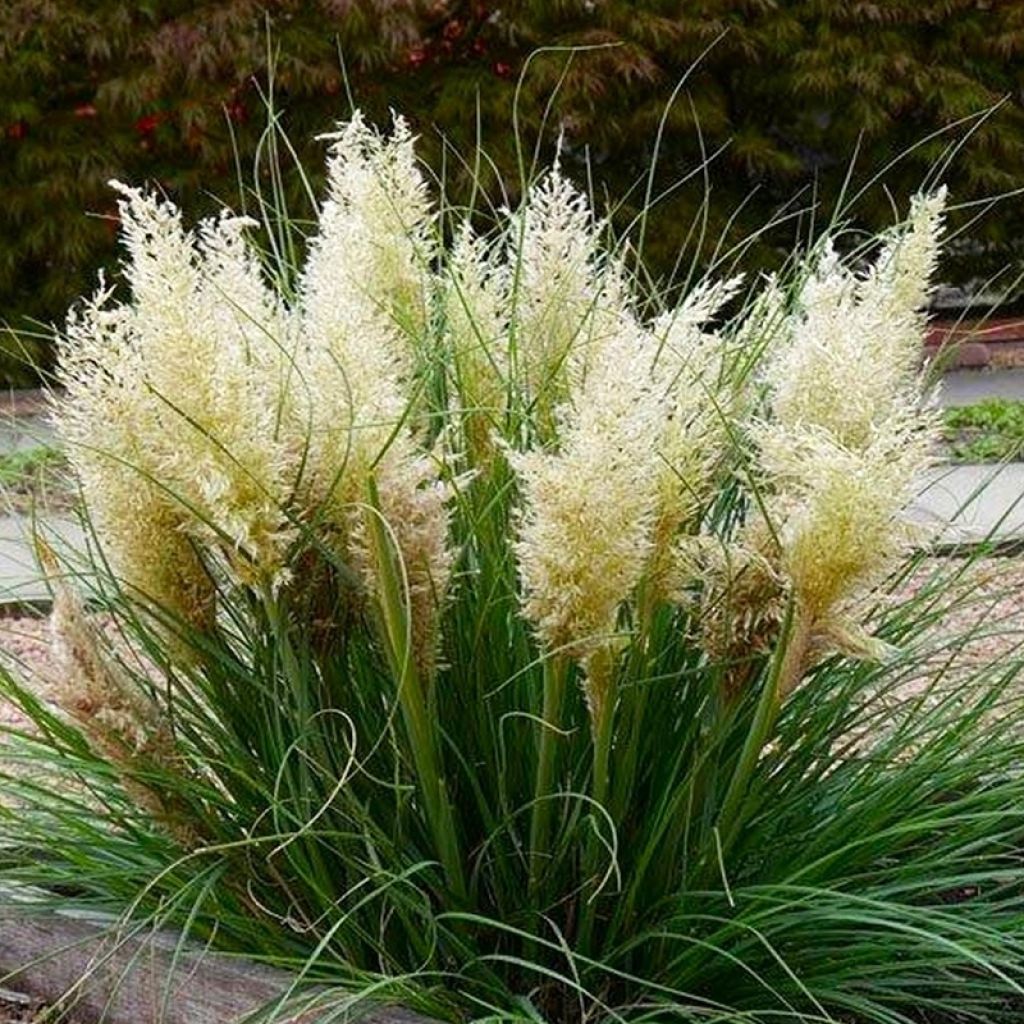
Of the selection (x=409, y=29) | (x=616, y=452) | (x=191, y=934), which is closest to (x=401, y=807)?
(x=191, y=934)

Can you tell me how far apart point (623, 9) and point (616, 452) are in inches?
353

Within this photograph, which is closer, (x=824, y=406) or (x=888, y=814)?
(x=824, y=406)

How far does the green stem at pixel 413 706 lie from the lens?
241 cm

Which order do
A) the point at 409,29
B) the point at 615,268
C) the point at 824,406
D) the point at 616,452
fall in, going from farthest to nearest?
the point at 409,29
the point at 615,268
the point at 824,406
the point at 616,452

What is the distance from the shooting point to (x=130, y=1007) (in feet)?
9.67

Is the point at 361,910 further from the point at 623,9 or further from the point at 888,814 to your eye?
the point at 623,9

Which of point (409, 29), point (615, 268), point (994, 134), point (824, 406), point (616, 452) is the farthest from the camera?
point (994, 134)

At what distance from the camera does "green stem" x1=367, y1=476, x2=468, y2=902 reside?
241cm

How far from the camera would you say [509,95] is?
10586mm

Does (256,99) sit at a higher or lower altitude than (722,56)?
lower

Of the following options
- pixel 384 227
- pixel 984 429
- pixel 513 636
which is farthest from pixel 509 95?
pixel 513 636

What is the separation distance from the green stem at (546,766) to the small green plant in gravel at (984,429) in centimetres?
571

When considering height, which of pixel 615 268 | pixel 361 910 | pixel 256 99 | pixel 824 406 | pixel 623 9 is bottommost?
pixel 361 910

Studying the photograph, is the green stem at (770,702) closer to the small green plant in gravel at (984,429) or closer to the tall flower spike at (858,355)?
the tall flower spike at (858,355)
